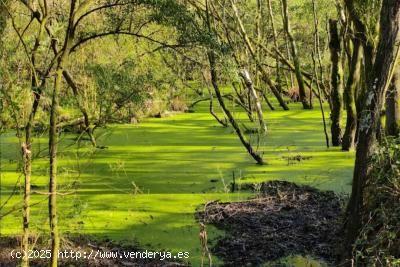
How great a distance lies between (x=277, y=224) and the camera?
4.11 meters

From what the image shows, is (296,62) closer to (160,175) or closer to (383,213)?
(160,175)

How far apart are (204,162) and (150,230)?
2145 mm

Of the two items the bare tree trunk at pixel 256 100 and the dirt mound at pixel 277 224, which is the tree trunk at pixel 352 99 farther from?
the dirt mound at pixel 277 224

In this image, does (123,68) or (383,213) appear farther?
(123,68)

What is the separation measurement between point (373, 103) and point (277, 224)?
1309 millimetres

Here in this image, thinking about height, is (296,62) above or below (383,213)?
above

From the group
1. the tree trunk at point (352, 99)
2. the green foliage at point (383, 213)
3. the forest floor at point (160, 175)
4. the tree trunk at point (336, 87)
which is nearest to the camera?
→ the green foliage at point (383, 213)

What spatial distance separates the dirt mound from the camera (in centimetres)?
363

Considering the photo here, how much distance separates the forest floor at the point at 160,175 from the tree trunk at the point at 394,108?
44.6 inches

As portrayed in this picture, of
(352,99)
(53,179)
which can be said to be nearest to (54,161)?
(53,179)

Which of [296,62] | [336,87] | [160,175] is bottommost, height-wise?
[160,175]

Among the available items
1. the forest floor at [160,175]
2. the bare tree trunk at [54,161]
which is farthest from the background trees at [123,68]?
the forest floor at [160,175]

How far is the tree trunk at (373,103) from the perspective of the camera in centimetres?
308

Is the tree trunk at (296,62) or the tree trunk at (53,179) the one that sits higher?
the tree trunk at (296,62)
